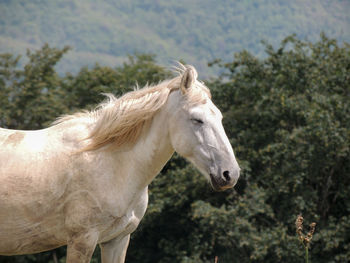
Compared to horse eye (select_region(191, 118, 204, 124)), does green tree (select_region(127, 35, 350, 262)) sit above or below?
below

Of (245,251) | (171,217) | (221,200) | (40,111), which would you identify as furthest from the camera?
(40,111)

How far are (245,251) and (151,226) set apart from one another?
11.1 ft

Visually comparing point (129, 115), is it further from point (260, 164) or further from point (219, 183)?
point (260, 164)

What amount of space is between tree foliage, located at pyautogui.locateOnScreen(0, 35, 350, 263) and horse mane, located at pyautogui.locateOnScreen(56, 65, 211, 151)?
7920 mm

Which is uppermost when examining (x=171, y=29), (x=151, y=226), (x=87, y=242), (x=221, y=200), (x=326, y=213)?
(x=87, y=242)

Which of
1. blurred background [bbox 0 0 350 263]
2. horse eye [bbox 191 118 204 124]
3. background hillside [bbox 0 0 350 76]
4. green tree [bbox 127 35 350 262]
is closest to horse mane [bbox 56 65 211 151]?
horse eye [bbox 191 118 204 124]

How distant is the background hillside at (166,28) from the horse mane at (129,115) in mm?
148003

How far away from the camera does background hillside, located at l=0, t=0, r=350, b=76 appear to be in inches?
6358

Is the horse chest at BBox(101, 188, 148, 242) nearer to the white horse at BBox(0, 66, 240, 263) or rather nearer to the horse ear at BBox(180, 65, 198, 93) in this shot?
the white horse at BBox(0, 66, 240, 263)

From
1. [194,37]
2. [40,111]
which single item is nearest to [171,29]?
[194,37]

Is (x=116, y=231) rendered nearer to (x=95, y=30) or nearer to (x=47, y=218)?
(x=47, y=218)

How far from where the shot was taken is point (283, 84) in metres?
15.3

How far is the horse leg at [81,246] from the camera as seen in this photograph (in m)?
3.87

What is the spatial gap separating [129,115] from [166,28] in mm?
196458
